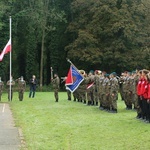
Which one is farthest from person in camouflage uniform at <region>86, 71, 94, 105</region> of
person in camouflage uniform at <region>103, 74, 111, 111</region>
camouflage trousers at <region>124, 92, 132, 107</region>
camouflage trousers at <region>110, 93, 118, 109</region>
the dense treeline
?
the dense treeline

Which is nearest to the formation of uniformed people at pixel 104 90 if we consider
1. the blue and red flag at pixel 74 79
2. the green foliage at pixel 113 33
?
the blue and red flag at pixel 74 79

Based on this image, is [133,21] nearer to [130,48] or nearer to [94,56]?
[130,48]

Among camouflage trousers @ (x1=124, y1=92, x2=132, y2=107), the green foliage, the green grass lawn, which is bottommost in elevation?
the green grass lawn

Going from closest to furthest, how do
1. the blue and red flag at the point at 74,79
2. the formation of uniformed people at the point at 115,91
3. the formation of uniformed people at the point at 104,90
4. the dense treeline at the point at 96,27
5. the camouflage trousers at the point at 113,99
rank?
the formation of uniformed people at the point at 115,91 < the camouflage trousers at the point at 113,99 < the formation of uniformed people at the point at 104,90 < the blue and red flag at the point at 74,79 < the dense treeline at the point at 96,27

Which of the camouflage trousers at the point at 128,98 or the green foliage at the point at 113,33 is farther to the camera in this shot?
the green foliage at the point at 113,33

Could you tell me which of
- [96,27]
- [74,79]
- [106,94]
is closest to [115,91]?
[106,94]

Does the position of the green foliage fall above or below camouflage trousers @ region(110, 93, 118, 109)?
above

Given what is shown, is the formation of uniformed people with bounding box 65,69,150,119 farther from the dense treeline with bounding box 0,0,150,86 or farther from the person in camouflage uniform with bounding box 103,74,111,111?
the dense treeline with bounding box 0,0,150,86

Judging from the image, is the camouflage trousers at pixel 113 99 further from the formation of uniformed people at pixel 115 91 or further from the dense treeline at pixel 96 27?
the dense treeline at pixel 96 27

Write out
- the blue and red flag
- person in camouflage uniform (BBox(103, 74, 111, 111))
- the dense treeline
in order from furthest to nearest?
the dense treeline < the blue and red flag < person in camouflage uniform (BBox(103, 74, 111, 111))

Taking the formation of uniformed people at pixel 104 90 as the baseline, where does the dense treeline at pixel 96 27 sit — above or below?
above

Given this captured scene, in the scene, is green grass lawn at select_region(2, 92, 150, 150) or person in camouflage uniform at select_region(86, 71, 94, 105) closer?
green grass lawn at select_region(2, 92, 150, 150)

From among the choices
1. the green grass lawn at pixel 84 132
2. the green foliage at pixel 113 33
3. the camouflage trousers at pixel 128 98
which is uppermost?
the green foliage at pixel 113 33

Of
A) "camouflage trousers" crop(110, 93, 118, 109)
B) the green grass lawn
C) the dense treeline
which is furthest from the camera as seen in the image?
the dense treeline
